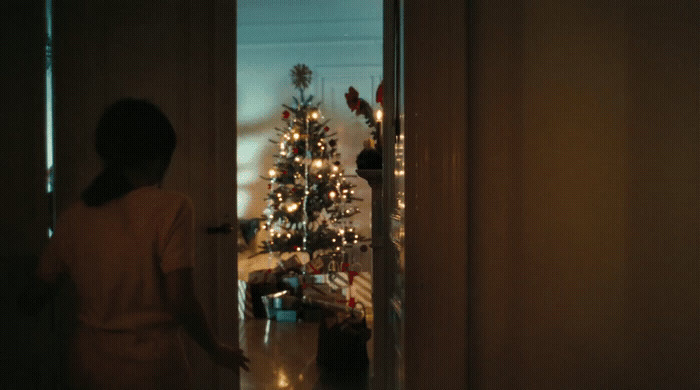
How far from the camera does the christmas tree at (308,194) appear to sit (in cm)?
583

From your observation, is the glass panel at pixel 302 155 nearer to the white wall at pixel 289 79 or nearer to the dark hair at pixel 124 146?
the white wall at pixel 289 79

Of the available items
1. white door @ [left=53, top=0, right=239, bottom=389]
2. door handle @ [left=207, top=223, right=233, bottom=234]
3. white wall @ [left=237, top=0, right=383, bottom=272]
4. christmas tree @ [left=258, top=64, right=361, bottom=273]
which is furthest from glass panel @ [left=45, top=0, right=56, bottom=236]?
white wall @ [left=237, top=0, right=383, bottom=272]

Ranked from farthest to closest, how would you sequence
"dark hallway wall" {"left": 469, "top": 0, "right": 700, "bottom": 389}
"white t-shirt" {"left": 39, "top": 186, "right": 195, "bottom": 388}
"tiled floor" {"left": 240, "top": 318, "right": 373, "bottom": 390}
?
"tiled floor" {"left": 240, "top": 318, "right": 373, "bottom": 390} → "dark hallway wall" {"left": 469, "top": 0, "right": 700, "bottom": 389} → "white t-shirt" {"left": 39, "top": 186, "right": 195, "bottom": 388}

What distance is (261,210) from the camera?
689cm

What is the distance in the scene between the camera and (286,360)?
3.63m

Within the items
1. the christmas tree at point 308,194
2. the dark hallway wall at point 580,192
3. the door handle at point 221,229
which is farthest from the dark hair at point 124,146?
the christmas tree at point 308,194

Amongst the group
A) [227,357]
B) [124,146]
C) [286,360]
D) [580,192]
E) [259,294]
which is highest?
[124,146]

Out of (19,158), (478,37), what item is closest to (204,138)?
(19,158)

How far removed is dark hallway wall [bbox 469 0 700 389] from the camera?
1.33 m

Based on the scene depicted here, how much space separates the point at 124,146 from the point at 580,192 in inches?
49.2

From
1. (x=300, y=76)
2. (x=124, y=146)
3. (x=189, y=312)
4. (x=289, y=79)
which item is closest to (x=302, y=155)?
(x=300, y=76)

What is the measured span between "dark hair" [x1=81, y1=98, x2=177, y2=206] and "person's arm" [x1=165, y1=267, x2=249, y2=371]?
25cm

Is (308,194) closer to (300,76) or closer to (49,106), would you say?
(300,76)

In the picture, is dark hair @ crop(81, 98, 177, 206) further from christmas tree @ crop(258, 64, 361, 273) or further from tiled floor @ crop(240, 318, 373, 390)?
christmas tree @ crop(258, 64, 361, 273)
